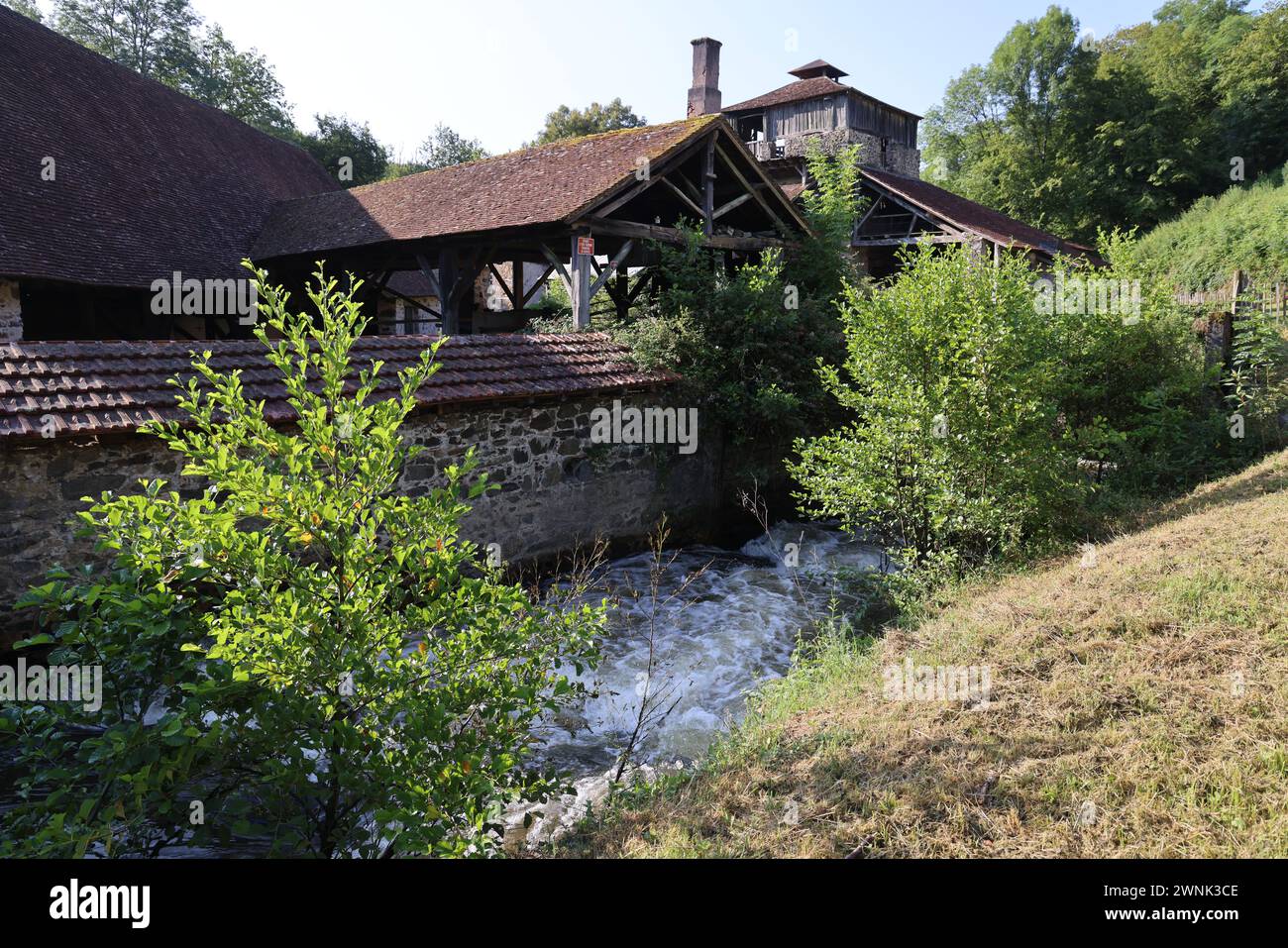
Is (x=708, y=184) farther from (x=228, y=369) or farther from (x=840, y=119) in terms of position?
(x=840, y=119)

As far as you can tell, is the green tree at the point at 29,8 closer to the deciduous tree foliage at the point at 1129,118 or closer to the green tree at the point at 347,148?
the green tree at the point at 347,148

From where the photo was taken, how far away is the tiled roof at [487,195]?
1188cm

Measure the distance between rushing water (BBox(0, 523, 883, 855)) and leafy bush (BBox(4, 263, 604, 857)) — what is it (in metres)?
0.86

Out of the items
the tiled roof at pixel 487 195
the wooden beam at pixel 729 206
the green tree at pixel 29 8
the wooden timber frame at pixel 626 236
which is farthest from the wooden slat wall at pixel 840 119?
the green tree at pixel 29 8

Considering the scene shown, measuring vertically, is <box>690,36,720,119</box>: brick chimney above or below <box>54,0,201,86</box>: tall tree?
below

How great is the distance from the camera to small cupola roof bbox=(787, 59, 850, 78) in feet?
103

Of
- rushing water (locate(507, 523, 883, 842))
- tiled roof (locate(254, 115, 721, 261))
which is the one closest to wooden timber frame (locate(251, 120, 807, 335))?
tiled roof (locate(254, 115, 721, 261))

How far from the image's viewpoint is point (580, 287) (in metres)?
11.9

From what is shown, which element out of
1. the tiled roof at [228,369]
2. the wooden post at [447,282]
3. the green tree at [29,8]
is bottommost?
the tiled roof at [228,369]

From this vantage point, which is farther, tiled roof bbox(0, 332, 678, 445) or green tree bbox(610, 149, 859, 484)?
green tree bbox(610, 149, 859, 484)

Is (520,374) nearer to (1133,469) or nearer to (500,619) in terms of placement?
(500,619)

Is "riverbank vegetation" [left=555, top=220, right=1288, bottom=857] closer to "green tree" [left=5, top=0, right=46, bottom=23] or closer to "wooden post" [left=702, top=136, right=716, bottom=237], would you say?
"wooden post" [left=702, top=136, right=716, bottom=237]

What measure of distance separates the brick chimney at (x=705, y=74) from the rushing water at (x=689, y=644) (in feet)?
33.5

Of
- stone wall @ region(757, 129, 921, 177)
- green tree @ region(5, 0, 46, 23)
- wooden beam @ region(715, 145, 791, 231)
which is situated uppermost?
green tree @ region(5, 0, 46, 23)
